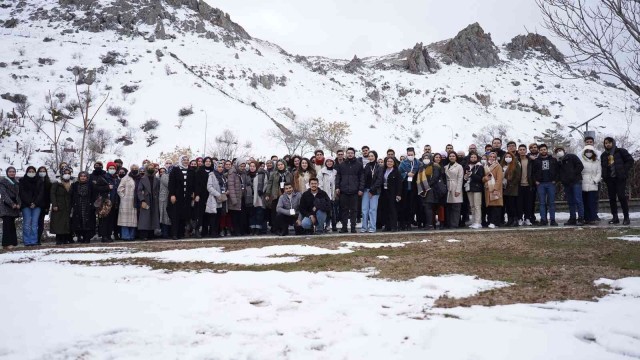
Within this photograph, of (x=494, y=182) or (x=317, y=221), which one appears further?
(x=317, y=221)

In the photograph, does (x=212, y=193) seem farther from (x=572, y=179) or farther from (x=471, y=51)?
(x=471, y=51)

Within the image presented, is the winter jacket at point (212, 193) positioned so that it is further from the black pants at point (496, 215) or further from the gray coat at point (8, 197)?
the black pants at point (496, 215)

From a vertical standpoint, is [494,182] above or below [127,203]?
above

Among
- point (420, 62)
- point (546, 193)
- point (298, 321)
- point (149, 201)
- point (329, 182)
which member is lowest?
point (298, 321)

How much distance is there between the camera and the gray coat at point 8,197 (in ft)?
29.5

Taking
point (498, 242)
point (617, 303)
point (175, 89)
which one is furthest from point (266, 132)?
point (617, 303)

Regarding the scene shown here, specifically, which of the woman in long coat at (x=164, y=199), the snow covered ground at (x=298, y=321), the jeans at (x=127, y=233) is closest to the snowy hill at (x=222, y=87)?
the jeans at (x=127, y=233)

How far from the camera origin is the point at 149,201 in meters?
10.3

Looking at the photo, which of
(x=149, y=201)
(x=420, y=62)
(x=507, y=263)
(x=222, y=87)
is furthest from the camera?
(x=420, y=62)

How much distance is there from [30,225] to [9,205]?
64 centimetres

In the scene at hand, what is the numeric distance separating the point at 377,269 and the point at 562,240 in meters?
3.70

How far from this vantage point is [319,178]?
10664mm

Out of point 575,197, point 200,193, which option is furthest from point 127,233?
point 575,197

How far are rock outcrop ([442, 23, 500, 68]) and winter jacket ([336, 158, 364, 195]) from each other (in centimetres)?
7834
